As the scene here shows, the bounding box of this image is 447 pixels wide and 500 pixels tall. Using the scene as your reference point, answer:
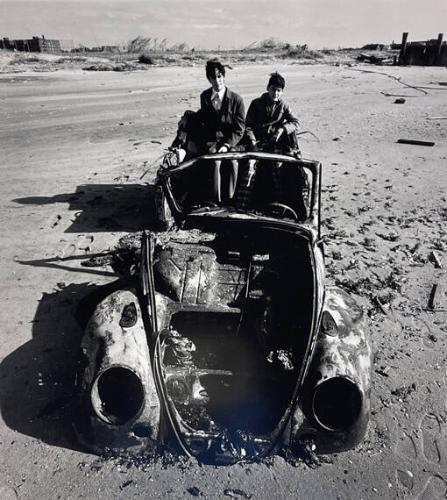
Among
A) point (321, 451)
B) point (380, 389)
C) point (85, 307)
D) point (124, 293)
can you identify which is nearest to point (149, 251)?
point (124, 293)

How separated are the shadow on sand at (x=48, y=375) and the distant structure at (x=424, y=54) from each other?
30.6 meters

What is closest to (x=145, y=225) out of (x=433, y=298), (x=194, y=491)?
(x=433, y=298)

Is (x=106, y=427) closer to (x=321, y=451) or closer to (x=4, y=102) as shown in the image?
(x=321, y=451)

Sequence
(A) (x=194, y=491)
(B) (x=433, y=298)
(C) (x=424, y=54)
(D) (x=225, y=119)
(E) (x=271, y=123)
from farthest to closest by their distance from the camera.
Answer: (C) (x=424, y=54) → (E) (x=271, y=123) → (D) (x=225, y=119) → (B) (x=433, y=298) → (A) (x=194, y=491)

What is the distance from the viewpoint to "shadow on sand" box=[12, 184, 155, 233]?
7258 mm

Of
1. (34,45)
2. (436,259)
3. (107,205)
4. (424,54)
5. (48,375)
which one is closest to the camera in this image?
(48,375)

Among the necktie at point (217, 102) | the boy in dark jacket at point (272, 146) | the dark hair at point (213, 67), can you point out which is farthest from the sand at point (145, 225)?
the dark hair at point (213, 67)

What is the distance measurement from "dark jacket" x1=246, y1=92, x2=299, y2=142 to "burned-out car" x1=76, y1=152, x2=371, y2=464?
2792 millimetres

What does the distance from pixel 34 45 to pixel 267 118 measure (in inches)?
1311

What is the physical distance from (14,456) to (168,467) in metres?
1.19

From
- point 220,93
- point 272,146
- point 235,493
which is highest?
point 220,93

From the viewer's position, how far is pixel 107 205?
26.5 feet

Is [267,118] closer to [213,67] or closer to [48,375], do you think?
[213,67]

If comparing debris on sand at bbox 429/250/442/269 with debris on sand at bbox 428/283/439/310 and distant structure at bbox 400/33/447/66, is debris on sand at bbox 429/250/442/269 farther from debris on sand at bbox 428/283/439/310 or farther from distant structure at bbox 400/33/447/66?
distant structure at bbox 400/33/447/66
